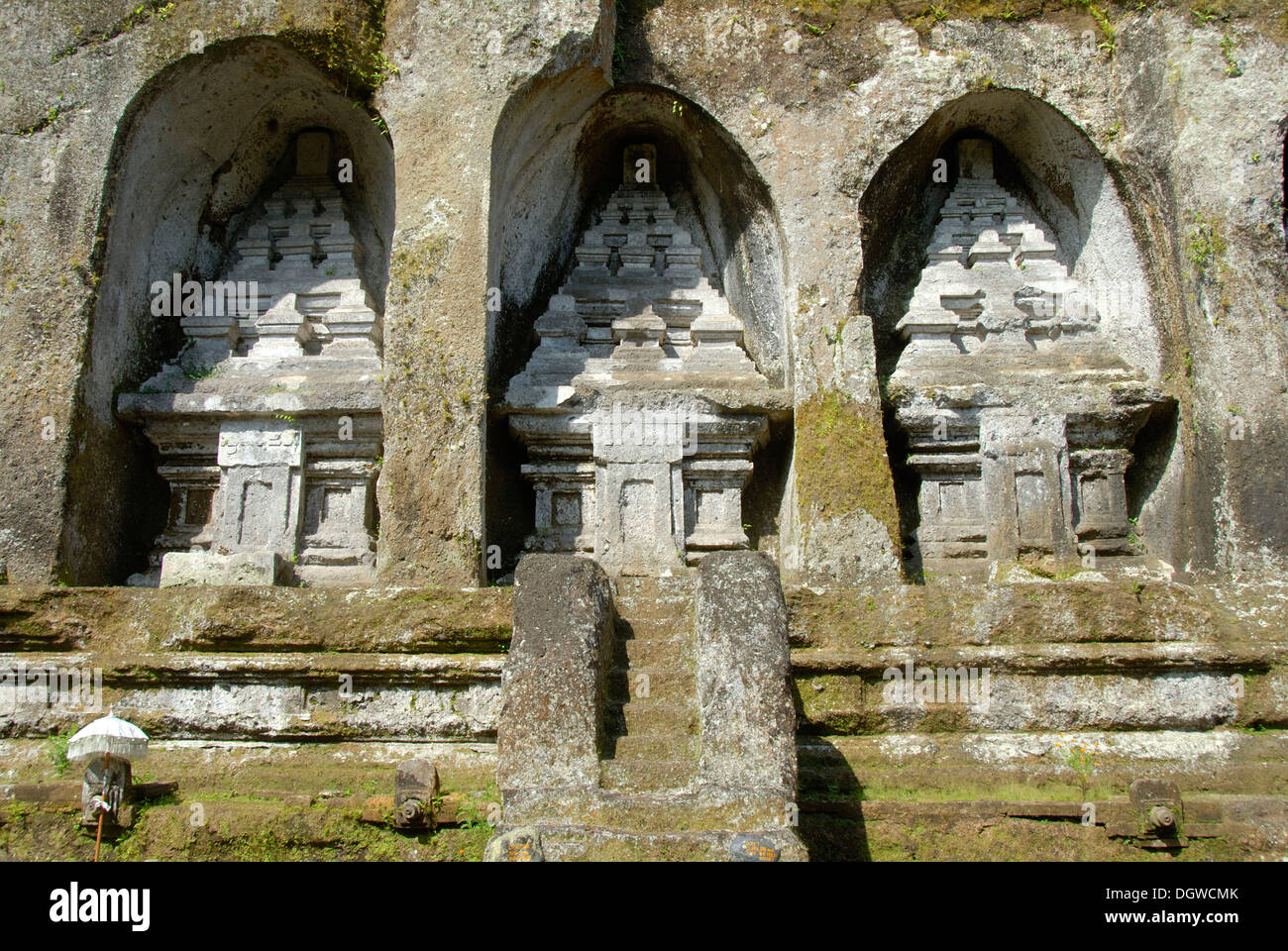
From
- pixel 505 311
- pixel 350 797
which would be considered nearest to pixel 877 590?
pixel 350 797

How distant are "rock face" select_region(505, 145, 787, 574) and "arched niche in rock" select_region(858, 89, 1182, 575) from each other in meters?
1.34

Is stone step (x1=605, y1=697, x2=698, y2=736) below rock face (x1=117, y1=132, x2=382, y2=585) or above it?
below

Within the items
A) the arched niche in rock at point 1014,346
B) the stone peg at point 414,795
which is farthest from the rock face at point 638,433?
the stone peg at point 414,795

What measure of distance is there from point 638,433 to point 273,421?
2949mm

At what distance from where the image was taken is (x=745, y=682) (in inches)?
221

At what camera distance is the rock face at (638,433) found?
29.2 feet

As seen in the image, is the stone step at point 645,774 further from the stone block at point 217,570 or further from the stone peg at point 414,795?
the stone block at point 217,570

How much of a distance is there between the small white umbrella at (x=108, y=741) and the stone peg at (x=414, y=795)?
52.1 inches

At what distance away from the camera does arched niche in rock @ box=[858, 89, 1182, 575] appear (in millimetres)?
8898

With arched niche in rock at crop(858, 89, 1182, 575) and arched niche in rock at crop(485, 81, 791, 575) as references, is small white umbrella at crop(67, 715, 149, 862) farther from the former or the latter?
arched niche in rock at crop(858, 89, 1182, 575)

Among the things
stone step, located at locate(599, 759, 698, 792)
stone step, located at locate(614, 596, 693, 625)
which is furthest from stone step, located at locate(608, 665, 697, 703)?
stone step, located at locate(599, 759, 698, 792)

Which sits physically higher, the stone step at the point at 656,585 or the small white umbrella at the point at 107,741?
the stone step at the point at 656,585

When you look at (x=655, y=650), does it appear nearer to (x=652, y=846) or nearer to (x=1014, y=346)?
(x=652, y=846)
